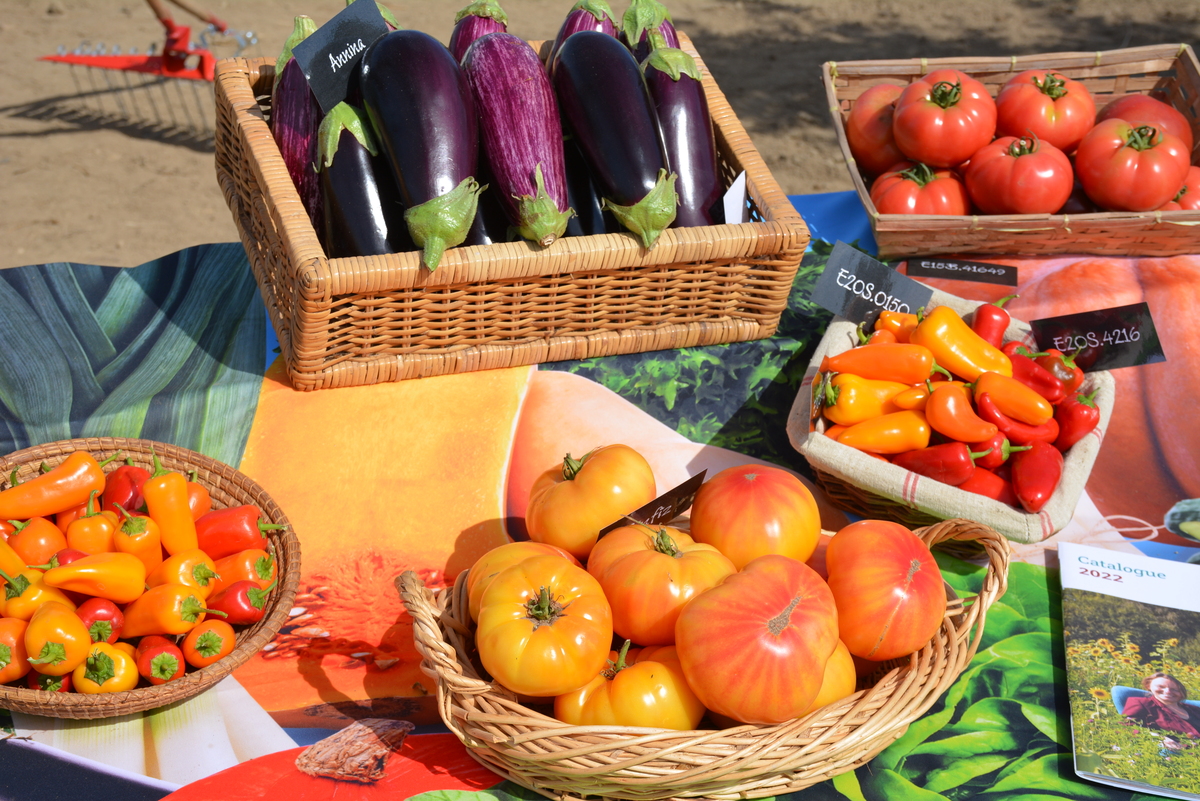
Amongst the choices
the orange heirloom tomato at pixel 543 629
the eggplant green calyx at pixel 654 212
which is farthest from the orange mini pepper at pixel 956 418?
the orange heirloom tomato at pixel 543 629

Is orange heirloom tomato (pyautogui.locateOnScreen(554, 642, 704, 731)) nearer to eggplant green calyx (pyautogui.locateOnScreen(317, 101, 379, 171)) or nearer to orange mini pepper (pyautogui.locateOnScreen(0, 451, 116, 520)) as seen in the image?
orange mini pepper (pyautogui.locateOnScreen(0, 451, 116, 520))

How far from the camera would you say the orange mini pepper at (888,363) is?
4.56 ft

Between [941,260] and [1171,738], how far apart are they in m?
0.97

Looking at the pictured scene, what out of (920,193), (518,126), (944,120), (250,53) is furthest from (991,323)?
(250,53)

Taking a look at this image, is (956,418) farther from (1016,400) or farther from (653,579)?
(653,579)

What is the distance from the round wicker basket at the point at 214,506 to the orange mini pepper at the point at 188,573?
0.08m

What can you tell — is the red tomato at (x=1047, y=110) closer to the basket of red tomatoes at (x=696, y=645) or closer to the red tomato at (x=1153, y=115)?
the red tomato at (x=1153, y=115)

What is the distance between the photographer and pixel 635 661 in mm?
1068

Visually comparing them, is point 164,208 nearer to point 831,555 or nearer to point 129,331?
point 129,331

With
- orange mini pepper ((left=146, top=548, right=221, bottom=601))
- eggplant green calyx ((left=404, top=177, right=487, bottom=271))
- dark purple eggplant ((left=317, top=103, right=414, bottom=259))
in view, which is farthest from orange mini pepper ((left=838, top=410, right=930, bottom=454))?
orange mini pepper ((left=146, top=548, right=221, bottom=601))

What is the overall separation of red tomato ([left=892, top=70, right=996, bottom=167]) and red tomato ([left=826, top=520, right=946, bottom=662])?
1067 millimetres

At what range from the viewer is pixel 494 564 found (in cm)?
108

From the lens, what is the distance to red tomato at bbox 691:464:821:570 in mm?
1115

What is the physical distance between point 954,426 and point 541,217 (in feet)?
2.14
